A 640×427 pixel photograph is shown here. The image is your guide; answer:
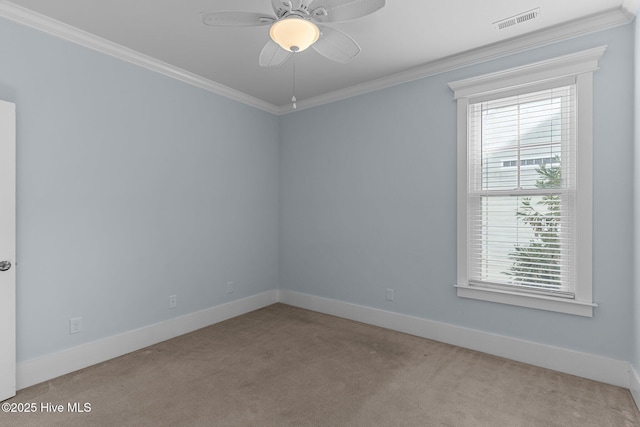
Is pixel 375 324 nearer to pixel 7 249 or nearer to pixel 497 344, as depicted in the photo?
pixel 497 344

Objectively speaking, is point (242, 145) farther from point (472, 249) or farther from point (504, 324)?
point (504, 324)

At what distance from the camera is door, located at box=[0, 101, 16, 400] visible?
7.66 ft

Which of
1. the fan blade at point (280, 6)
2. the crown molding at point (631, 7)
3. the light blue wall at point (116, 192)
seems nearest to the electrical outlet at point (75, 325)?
the light blue wall at point (116, 192)

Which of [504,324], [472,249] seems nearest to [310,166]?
[472,249]

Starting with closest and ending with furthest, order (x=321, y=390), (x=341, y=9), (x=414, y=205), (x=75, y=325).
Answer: (x=341, y=9)
(x=321, y=390)
(x=75, y=325)
(x=414, y=205)

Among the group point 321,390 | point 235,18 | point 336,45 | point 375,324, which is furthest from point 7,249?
point 375,324

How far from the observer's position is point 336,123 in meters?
4.21

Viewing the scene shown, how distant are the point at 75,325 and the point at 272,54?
107 inches

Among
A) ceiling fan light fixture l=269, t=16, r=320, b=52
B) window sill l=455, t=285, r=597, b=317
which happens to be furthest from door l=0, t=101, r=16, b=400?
window sill l=455, t=285, r=597, b=317

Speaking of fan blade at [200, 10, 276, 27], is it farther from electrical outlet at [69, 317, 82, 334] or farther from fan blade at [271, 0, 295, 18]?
electrical outlet at [69, 317, 82, 334]

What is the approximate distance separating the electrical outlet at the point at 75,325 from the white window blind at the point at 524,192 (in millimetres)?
3512

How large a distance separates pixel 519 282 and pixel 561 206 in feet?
2.42

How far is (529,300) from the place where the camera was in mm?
2891

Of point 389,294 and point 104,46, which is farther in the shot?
point 389,294
